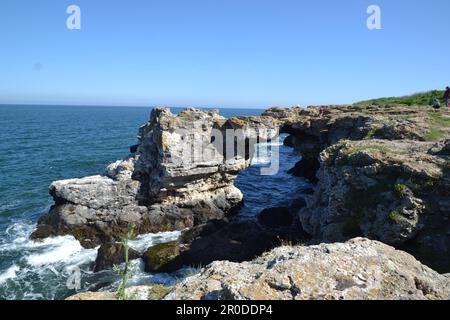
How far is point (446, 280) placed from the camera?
7.05m

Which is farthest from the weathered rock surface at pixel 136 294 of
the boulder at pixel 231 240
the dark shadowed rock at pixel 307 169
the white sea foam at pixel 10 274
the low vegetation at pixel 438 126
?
the dark shadowed rock at pixel 307 169

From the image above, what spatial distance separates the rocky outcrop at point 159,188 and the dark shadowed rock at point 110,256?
187 cm

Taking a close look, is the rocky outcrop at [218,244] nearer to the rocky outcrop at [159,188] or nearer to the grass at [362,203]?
the rocky outcrop at [159,188]

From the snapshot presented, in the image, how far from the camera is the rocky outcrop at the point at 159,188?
27547 mm

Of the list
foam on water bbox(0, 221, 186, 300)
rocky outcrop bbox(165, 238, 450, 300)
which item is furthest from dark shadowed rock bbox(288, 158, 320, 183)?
rocky outcrop bbox(165, 238, 450, 300)

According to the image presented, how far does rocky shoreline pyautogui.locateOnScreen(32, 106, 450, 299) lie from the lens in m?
6.47

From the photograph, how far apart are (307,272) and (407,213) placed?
962 centimetres

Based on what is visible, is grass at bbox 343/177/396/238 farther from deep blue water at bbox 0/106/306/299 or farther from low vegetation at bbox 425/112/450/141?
deep blue water at bbox 0/106/306/299

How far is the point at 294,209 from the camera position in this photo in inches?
1235

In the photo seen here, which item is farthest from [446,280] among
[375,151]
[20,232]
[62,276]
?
[20,232]

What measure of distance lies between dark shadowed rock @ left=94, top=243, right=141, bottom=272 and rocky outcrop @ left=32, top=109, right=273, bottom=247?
1868mm
